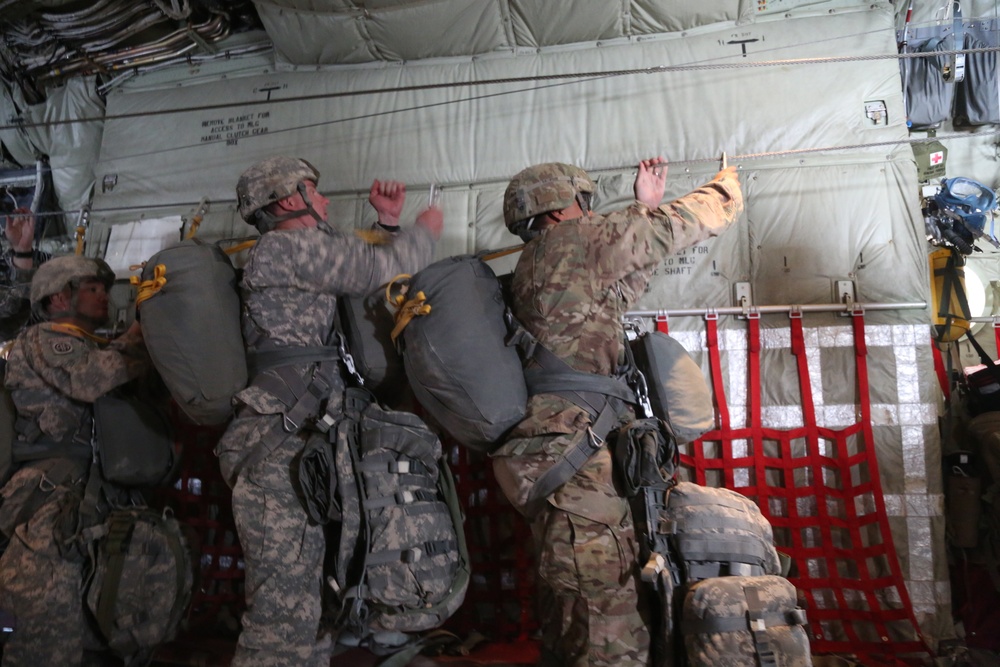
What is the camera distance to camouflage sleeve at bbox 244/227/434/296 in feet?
9.14

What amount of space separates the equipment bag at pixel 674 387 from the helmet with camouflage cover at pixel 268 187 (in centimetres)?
172

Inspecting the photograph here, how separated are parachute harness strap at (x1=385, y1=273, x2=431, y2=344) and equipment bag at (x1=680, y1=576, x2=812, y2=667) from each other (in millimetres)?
1482

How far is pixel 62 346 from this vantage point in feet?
10.5

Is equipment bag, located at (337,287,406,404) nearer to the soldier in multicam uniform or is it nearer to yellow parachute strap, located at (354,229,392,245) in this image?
yellow parachute strap, located at (354,229,392,245)

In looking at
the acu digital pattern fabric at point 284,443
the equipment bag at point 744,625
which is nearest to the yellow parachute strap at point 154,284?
the acu digital pattern fabric at point 284,443

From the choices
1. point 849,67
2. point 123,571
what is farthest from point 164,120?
point 849,67

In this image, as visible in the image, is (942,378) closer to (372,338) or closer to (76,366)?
(372,338)

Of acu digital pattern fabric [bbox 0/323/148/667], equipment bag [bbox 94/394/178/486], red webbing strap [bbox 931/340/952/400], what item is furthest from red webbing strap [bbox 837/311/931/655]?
acu digital pattern fabric [bbox 0/323/148/667]

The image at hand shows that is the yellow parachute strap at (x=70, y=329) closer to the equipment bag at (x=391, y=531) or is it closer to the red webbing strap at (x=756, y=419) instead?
the equipment bag at (x=391, y=531)

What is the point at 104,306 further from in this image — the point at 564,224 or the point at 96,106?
the point at 564,224

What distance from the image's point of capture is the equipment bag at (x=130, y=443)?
10.6ft

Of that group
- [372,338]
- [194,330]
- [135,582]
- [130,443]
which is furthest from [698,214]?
[135,582]

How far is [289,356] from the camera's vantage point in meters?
2.86

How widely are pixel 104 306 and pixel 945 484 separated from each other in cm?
481
